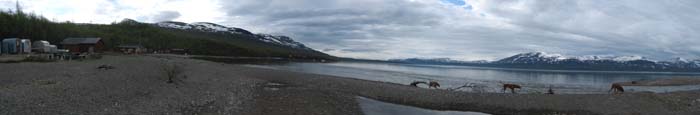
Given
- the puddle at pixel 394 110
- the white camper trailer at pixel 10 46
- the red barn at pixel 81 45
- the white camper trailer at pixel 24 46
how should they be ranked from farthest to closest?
the red barn at pixel 81 45 < the white camper trailer at pixel 24 46 < the white camper trailer at pixel 10 46 < the puddle at pixel 394 110

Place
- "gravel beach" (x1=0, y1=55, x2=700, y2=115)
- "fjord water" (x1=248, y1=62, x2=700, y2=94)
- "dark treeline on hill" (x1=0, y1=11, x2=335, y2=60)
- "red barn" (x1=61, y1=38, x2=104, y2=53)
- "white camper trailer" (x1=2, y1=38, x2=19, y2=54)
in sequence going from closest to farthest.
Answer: "gravel beach" (x1=0, y1=55, x2=700, y2=115) → "fjord water" (x1=248, y1=62, x2=700, y2=94) → "white camper trailer" (x1=2, y1=38, x2=19, y2=54) → "dark treeline on hill" (x1=0, y1=11, x2=335, y2=60) → "red barn" (x1=61, y1=38, x2=104, y2=53)

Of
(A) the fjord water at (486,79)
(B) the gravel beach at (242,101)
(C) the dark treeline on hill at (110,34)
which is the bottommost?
(A) the fjord water at (486,79)

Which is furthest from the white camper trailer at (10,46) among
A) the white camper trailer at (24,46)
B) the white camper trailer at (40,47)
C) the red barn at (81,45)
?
the red barn at (81,45)

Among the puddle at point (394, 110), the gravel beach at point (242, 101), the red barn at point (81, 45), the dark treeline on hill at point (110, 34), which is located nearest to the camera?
the gravel beach at point (242, 101)

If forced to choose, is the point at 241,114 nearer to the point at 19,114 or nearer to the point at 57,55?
the point at 19,114

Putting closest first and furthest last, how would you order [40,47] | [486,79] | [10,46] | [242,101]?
1. [242,101]
2. [10,46]
3. [40,47]
4. [486,79]

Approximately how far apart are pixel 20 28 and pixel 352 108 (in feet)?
270

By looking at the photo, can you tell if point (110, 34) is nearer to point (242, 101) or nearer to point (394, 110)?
point (242, 101)

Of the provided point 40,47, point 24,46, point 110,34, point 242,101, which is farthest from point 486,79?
point 110,34

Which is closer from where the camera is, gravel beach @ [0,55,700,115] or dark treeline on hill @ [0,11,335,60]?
gravel beach @ [0,55,700,115]

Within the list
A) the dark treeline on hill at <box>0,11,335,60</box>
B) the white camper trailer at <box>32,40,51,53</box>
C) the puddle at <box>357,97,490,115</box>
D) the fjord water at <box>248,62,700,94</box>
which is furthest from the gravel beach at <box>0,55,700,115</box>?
the dark treeline on hill at <box>0,11,335,60</box>

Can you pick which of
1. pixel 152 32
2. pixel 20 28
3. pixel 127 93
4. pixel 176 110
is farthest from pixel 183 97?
pixel 152 32

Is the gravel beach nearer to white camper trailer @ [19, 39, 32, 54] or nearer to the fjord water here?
the fjord water

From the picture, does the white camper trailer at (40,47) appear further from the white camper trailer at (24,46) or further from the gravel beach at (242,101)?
the gravel beach at (242,101)
